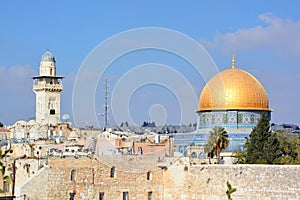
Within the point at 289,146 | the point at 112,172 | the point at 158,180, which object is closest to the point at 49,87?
the point at 289,146

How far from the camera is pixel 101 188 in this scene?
26938 millimetres

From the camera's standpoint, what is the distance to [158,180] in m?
28.1

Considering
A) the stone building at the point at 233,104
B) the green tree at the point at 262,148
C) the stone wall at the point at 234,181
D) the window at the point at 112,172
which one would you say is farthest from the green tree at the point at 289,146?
the window at the point at 112,172

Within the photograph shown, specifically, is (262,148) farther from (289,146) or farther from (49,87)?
(49,87)

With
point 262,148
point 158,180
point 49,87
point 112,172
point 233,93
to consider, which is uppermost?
point 49,87

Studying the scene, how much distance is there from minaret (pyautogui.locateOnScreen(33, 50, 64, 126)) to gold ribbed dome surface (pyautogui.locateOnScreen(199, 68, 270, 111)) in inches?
921

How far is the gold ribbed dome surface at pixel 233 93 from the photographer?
45447 mm

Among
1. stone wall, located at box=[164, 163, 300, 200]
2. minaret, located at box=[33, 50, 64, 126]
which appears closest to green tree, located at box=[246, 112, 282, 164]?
stone wall, located at box=[164, 163, 300, 200]

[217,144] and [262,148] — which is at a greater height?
[217,144]

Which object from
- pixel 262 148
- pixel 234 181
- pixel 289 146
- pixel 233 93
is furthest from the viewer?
pixel 233 93

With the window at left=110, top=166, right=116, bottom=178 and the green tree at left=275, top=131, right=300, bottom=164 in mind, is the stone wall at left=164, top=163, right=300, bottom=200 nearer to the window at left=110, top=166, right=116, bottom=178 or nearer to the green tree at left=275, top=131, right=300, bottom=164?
the window at left=110, top=166, right=116, bottom=178

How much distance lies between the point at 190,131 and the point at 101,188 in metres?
14.6

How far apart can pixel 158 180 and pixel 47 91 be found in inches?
1611

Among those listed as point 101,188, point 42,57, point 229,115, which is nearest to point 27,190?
point 101,188
